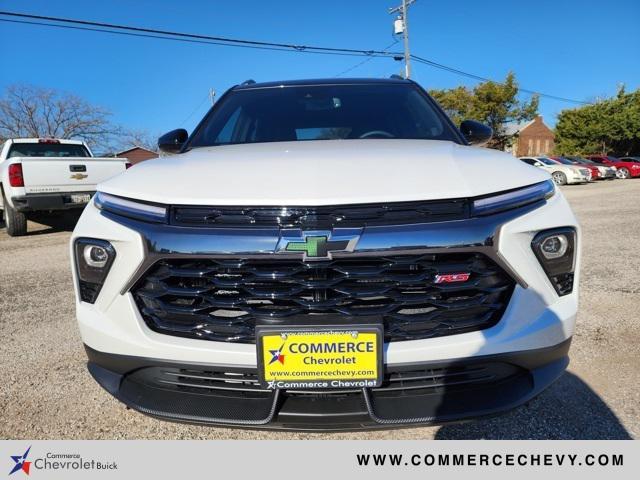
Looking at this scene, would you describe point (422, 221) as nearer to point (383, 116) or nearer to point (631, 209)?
point (383, 116)

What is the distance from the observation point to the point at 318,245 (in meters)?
1.42

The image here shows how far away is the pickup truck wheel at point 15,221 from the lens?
786 centimetres

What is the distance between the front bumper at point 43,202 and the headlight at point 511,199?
7732 mm

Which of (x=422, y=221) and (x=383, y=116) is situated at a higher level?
(x=383, y=116)

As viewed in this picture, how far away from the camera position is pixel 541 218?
1.53 metres

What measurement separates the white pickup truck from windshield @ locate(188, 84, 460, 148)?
572cm

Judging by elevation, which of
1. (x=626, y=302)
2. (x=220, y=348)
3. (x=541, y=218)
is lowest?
(x=626, y=302)

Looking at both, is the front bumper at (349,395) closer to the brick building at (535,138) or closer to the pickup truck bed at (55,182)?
the pickup truck bed at (55,182)

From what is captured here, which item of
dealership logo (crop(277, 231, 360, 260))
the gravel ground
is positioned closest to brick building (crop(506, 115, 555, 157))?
the gravel ground

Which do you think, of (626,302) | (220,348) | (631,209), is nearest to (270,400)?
(220,348)

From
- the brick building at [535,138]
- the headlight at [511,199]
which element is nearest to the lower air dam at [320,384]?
the headlight at [511,199]
